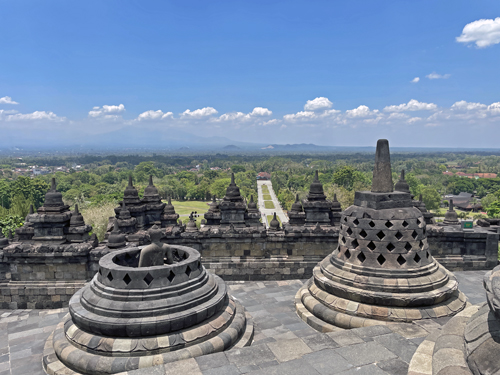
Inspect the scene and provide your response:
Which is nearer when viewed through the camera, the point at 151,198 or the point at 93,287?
the point at 93,287

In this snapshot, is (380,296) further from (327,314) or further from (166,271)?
(166,271)

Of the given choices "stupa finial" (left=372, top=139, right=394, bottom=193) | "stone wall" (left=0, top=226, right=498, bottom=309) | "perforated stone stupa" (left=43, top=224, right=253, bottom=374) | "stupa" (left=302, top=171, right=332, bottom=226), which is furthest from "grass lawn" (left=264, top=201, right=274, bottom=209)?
"perforated stone stupa" (left=43, top=224, right=253, bottom=374)

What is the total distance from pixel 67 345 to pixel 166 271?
206 cm

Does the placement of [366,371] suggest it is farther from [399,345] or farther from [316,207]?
[316,207]

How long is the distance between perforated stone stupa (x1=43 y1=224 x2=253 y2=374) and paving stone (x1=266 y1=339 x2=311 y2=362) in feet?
3.80

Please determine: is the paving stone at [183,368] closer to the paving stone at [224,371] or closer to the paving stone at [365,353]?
the paving stone at [224,371]

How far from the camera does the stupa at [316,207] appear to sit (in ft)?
57.7

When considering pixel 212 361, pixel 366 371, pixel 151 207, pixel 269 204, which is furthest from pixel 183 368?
pixel 269 204

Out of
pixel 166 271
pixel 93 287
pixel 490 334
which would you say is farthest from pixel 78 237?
pixel 490 334

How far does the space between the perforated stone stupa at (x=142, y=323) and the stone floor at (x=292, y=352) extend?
0.87 metres

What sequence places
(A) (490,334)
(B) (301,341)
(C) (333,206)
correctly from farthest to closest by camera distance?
(C) (333,206)
(B) (301,341)
(A) (490,334)

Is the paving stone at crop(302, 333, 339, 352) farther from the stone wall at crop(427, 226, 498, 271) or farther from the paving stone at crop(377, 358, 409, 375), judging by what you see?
the stone wall at crop(427, 226, 498, 271)

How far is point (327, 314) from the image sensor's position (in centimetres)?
671

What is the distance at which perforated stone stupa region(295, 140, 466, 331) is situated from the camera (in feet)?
20.9
